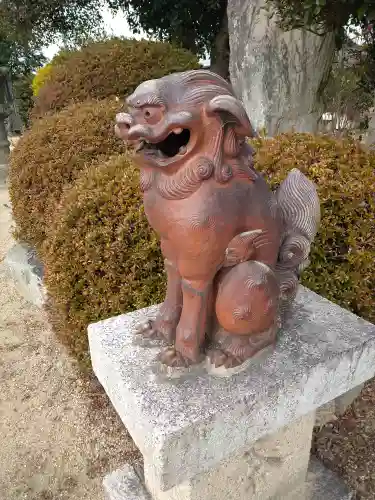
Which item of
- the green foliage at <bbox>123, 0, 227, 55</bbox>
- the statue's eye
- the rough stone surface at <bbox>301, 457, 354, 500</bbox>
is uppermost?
the green foliage at <bbox>123, 0, 227, 55</bbox>

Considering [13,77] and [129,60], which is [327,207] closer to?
[129,60]

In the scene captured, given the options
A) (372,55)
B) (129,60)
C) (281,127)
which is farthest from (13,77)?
(372,55)

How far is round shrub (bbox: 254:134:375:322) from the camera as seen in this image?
2.11m

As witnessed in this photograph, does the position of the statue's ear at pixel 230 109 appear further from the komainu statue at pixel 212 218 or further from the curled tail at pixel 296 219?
the curled tail at pixel 296 219

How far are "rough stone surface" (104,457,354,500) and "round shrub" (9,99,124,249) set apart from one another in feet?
6.88

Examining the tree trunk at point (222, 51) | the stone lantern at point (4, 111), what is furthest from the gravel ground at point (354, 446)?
the stone lantern at point (4, 111)

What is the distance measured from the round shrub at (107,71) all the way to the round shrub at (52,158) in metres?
1.36

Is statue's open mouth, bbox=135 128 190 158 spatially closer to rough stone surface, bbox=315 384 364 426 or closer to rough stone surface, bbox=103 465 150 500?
rough stone surface, bbox=103 465 150 500

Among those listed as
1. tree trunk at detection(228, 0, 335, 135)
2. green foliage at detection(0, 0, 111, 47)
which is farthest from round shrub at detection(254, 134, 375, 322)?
green foliage at detection(0, 0, 111, 47)

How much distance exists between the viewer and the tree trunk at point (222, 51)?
7020 mm

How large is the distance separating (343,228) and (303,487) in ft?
3.92

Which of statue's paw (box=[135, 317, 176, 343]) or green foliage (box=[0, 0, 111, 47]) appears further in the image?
green foliage (box=[0, 0, 111, 47])

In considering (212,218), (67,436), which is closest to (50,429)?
(67,436)

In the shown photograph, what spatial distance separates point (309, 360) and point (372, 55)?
12.5ft
